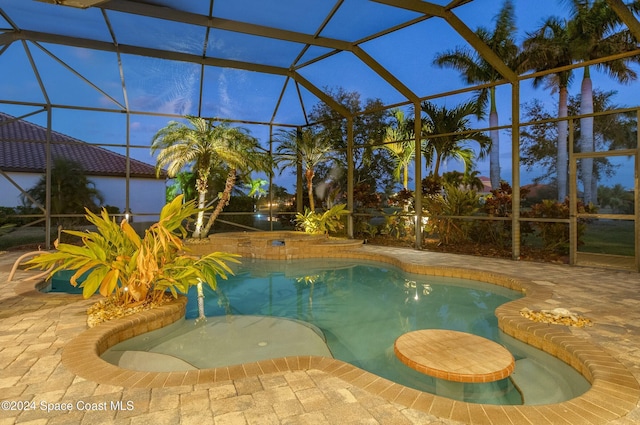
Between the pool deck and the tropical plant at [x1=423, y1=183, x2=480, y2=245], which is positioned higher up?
the tropical plant at [x1=423, y1=183, x2=480, y2=245]

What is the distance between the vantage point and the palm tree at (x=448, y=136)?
33.1 ft

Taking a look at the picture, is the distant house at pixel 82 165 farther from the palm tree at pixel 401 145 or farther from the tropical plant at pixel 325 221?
the palm tree at pixel 401 145

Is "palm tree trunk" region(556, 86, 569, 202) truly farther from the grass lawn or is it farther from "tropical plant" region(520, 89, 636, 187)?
the grass lawn

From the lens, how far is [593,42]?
1114cm

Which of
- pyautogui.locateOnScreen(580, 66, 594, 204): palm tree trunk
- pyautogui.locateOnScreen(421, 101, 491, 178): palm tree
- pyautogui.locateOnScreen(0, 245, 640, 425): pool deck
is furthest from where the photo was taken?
pyautogui.locateOnScreen(580, 66, 594, 204): palm tree trunk

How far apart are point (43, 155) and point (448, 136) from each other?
1534 cm

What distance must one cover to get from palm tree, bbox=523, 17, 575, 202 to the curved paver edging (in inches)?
413

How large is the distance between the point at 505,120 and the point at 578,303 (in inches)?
500

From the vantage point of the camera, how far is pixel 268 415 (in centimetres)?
212

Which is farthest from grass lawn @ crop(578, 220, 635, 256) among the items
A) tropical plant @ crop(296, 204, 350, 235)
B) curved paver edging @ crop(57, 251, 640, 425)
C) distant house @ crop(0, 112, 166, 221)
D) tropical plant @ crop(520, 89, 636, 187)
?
distant house @ crop(0, 112, 166, 221)

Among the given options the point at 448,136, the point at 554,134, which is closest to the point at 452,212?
the point at 448,136

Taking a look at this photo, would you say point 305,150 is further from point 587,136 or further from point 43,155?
point 43,155

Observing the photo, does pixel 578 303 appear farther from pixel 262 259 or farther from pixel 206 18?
pixel 206 18

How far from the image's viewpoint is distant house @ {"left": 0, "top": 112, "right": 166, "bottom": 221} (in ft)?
46.0
